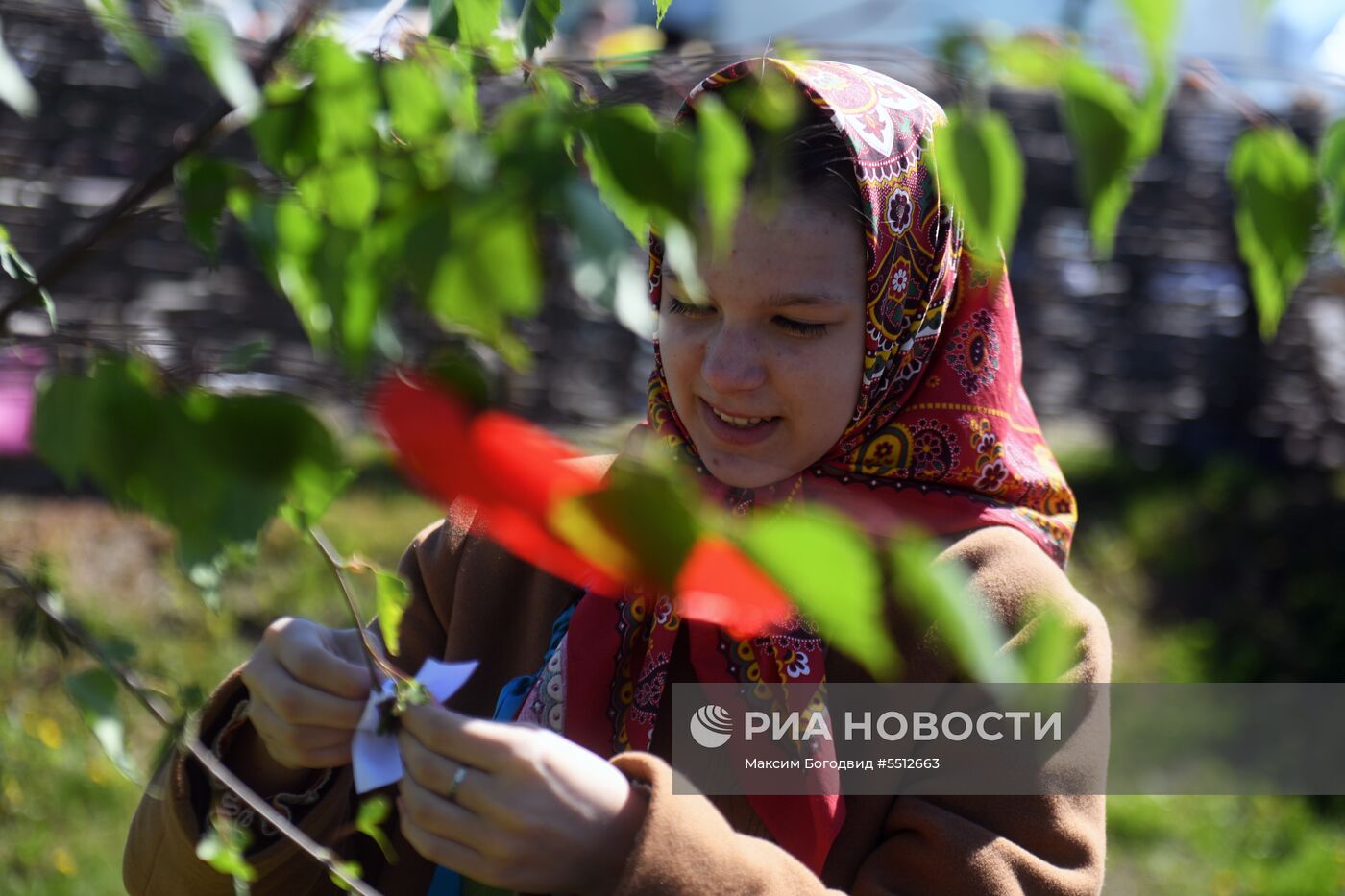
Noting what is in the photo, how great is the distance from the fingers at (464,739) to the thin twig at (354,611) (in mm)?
56

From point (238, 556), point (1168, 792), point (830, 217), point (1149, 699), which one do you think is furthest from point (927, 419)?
point (1149, 699)

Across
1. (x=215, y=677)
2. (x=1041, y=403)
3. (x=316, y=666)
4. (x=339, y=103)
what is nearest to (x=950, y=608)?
(x=339, y=103)

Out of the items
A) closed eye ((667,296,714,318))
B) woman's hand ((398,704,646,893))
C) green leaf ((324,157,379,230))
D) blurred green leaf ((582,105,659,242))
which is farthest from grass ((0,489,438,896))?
blurred green leaf ((582,105,659,242))

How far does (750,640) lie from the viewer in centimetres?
166

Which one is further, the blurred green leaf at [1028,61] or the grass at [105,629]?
the grass at [105,629]

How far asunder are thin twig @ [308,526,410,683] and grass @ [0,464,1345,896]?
5.18ft

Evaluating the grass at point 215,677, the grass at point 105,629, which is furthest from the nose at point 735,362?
the grass at point 105,629

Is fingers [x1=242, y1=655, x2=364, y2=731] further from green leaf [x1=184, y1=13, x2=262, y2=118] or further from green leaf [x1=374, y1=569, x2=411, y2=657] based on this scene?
green leaf [x1=184, y1=13, x2=262, y2=118]

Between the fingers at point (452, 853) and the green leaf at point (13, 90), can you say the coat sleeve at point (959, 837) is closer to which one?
the fingers at point (452, 853)

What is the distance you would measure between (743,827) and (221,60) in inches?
44.2

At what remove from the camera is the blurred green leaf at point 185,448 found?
2.26 ft

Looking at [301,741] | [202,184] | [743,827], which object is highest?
[202,184]

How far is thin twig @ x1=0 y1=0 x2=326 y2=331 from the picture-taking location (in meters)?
0.88

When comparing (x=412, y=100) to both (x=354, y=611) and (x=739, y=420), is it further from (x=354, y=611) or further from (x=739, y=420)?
(x=739, y=420)
